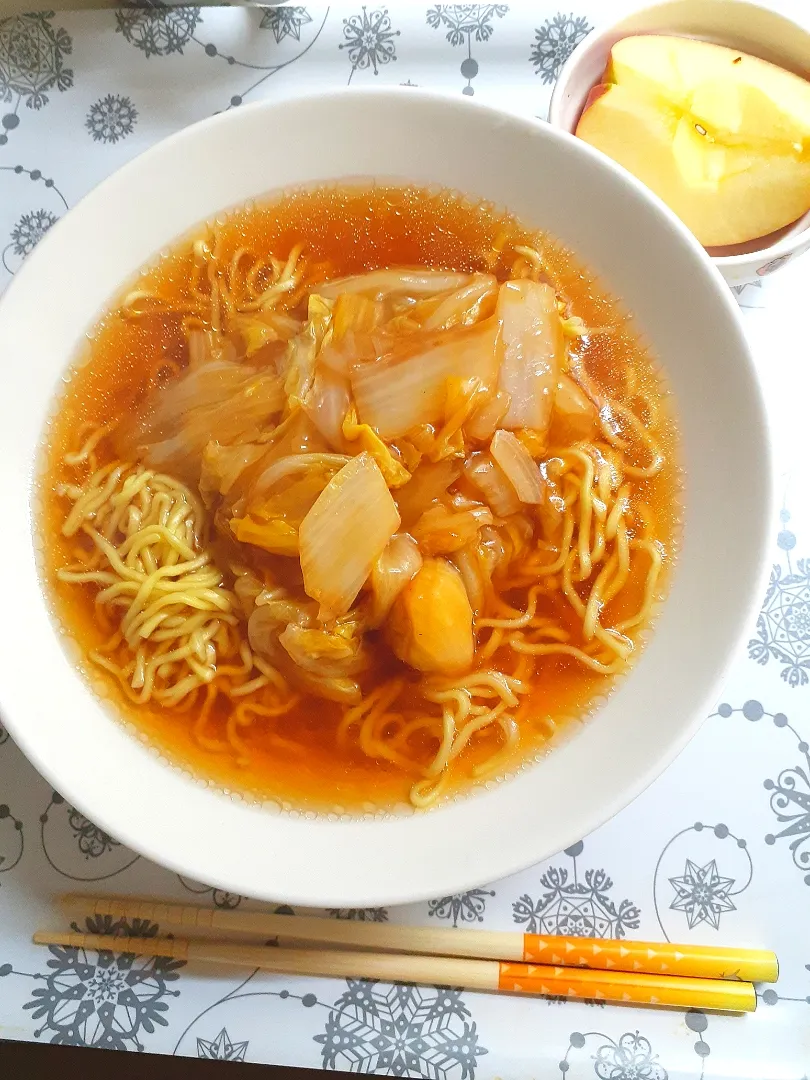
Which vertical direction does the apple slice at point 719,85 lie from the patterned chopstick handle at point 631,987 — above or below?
above

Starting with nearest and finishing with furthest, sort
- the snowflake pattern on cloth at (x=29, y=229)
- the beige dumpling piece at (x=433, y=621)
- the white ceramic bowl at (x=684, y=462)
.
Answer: the white ceramic bowl at (x=684, y=462) → the beige dumpling piece at (x=433, y=621) → the snowflake pattern on cloth at (x=29, y=229)

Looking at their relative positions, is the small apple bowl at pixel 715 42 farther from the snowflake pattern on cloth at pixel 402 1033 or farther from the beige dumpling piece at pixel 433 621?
the snowflake pattern on cloth at pixel 402 1033

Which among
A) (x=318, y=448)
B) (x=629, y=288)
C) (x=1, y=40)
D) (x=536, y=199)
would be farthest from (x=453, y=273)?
(x=1, y=40)

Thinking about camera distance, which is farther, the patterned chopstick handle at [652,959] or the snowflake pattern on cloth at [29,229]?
the snowflake pattern on cloth at [29,229]

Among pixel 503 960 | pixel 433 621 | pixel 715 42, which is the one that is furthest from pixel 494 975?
pixel 715 42

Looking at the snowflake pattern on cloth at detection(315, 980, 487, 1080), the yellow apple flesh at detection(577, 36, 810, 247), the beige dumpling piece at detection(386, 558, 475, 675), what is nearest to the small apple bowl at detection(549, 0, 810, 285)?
the yellow apple flesh at detection(577, 36, 810, 247)

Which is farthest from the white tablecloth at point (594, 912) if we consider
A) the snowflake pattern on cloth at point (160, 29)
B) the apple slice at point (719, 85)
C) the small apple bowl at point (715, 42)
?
the snowflake pattern on cloth at point (160, 29)
